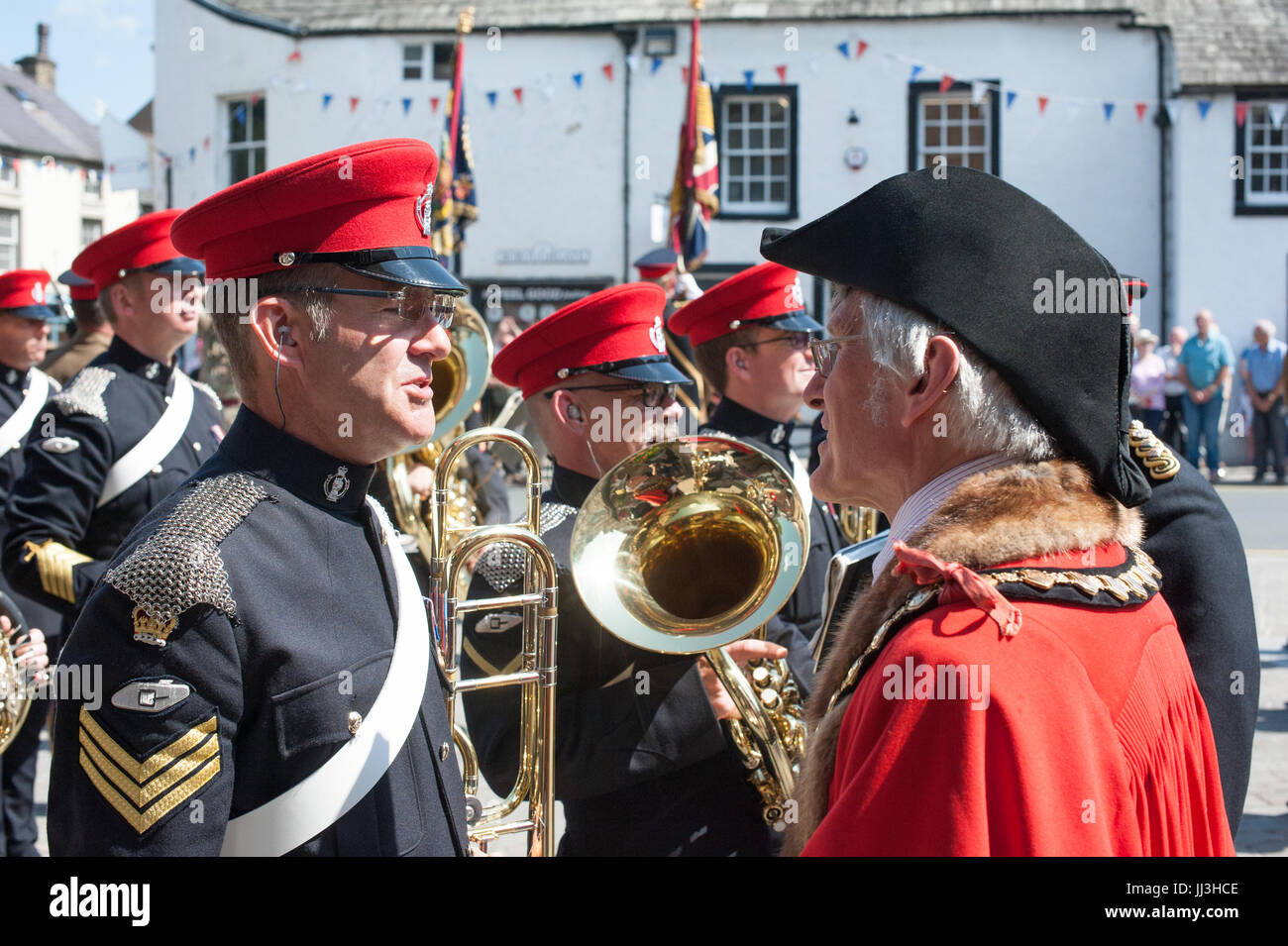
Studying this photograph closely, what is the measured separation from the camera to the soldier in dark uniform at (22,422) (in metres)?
4.63

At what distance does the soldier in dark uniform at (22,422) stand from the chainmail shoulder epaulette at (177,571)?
2.56 meters

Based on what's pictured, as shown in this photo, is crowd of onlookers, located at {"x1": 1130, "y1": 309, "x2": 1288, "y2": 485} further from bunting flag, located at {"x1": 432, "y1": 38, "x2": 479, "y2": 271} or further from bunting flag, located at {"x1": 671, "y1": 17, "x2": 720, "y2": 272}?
bunting flag, located at {"x1": 432, "y1": 38, "x2": 479, "y2": 271}

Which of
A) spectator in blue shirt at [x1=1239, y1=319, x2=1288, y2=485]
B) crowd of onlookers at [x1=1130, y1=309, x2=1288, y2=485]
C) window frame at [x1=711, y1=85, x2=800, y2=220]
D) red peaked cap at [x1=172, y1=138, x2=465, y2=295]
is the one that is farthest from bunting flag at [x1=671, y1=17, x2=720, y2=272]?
red peaked cap at [x1=172, y1=138, x2=465, y2=295]

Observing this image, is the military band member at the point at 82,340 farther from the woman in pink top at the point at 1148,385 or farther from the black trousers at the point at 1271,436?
the black trousers at the point at 1271,436

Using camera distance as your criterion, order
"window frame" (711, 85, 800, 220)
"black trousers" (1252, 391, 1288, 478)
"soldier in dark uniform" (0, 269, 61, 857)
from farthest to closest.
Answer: "window frame" (711, 85, 800, 220) < "black trousers" (1252, 391, 1288, 478) < "soldier in dark uniform" (0, 269, 61, 857)

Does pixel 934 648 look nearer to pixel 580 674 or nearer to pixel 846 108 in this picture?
pixel 580 674

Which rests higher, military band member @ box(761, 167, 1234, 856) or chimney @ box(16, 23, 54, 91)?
chimney @ box(16, 23, 54, 91)

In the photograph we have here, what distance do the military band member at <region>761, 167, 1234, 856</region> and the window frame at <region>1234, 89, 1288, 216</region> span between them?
759 inches

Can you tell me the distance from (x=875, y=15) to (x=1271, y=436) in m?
8.47

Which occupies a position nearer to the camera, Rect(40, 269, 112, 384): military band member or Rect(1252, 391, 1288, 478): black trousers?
Rect(40, 269, 112, 384): military band member

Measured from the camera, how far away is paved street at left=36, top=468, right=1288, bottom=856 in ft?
16.6

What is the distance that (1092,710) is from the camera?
58.6 inches
